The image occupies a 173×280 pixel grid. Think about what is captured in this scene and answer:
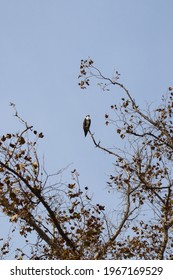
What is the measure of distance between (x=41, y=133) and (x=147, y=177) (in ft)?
15.1

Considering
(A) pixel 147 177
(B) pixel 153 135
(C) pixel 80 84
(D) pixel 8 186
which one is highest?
(C) pixel 80 84

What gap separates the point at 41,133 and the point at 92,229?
2.76 metres

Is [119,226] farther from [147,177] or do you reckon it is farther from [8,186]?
[8,186]

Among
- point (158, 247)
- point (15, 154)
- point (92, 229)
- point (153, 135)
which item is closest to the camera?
point (15, 154)

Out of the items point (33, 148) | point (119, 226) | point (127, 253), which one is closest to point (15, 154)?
point (33, 148)

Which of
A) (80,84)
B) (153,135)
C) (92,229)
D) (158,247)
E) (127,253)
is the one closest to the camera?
(92,229)

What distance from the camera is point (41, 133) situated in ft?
32.9
